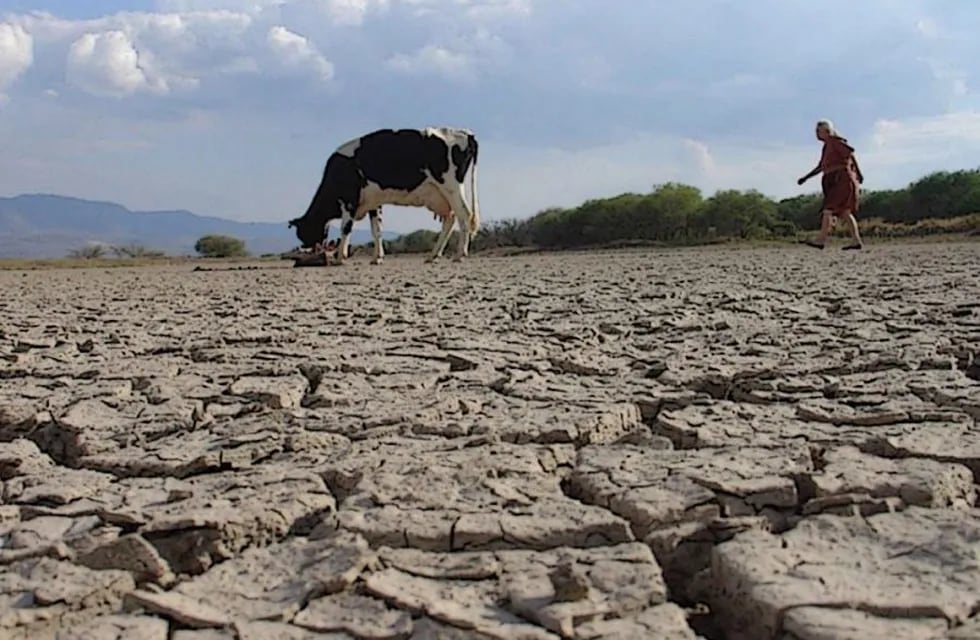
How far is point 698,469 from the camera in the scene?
6.46 feet

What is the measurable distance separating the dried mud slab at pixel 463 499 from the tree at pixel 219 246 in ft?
76.0

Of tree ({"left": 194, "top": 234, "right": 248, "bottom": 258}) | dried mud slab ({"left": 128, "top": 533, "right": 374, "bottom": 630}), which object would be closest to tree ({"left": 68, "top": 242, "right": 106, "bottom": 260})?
tree ({"left": 194, "top": 234, "right": 248, "bottom": 258})

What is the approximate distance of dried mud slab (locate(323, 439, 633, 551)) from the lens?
1647 millimetres

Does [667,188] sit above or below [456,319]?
above

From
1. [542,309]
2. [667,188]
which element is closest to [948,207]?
[667,188]

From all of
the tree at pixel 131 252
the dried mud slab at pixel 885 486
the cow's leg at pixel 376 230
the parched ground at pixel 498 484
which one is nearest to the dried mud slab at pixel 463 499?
the parched ground at pixel 498 484

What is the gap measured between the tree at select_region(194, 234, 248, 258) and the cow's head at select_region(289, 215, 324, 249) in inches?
499

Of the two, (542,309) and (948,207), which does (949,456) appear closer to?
(542,309)

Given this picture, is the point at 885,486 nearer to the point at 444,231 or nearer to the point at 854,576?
the point at 854,576

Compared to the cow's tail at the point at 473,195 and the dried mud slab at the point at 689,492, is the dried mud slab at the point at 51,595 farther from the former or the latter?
the cow's tail at the point at 473,195

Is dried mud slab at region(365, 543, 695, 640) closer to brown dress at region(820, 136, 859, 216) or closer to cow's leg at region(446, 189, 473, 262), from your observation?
brown dress at region(820, 136, 859, 216)

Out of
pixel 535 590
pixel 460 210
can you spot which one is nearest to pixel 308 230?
pixel 460 210

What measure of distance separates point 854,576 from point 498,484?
0.73 metres

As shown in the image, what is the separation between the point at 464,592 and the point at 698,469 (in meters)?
0.72
